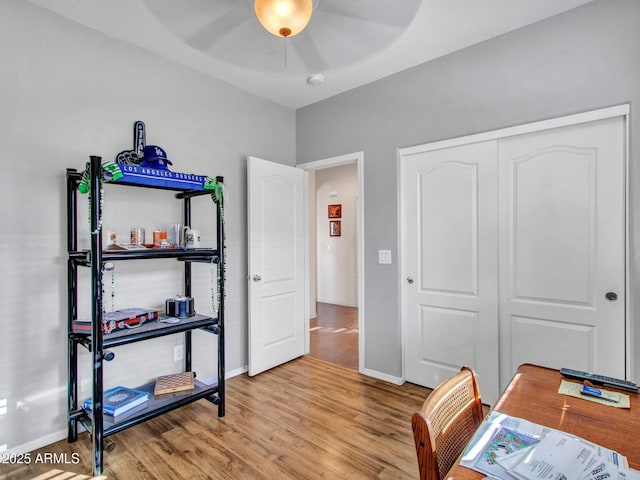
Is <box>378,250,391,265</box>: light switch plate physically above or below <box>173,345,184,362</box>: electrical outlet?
above

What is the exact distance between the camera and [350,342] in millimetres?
4047

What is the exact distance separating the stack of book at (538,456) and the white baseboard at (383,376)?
2015 millimetres

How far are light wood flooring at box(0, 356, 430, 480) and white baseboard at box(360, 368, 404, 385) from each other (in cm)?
6

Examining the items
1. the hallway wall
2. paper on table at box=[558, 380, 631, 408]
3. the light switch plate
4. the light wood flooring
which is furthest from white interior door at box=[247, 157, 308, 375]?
the hallway wall

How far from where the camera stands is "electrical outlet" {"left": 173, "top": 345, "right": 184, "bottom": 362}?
2.69 metres

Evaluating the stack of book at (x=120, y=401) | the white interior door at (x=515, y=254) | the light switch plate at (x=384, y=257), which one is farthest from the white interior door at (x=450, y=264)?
the stack of book at (x=120, y=401)

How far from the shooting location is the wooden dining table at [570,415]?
88 cm

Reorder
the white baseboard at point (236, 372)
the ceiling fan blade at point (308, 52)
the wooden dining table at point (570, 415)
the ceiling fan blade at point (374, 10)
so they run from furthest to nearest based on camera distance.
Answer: the white baseboard at point (236, 372) → the ceiling fan blade at point (308, 52) → the ceiling fan blade at point (374, 10) → the wooden dining table at point (570, 415)

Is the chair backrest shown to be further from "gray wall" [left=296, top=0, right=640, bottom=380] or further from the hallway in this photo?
the hallway

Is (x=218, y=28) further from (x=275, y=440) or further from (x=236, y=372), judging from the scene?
(x=236, y=372)

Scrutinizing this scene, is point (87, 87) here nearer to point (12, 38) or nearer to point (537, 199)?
point (12, 38)

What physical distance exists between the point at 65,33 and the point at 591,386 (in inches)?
127

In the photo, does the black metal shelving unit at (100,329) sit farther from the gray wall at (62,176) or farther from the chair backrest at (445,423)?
the chair backrest at (445,423)

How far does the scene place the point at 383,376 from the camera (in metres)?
2.98
